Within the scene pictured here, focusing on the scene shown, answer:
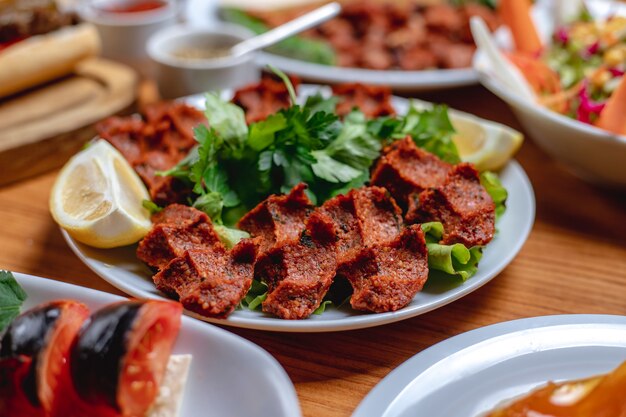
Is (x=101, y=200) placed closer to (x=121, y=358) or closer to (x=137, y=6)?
(x=121, y=358)

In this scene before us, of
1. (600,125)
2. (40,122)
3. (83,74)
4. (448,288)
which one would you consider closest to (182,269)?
(448,288)

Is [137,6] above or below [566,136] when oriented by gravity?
above

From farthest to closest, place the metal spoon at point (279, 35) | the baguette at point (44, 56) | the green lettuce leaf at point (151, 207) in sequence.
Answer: the metal spoon at point (279, 35) → the baguette at point (44, 56) → the green lettuce leaf at point (151, 207)

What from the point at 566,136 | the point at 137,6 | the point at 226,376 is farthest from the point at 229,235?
the point at 137,6

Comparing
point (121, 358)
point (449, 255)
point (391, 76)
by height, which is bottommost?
point (391, 76)

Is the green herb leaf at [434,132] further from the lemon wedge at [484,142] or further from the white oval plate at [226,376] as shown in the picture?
the white oval plate at [226,376]

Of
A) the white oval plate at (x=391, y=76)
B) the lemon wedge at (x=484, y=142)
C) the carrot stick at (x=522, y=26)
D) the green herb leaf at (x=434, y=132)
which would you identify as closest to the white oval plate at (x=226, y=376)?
the green herb leaf at (x=434, y=132)

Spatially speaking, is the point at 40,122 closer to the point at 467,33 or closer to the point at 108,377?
the point at 108,377
